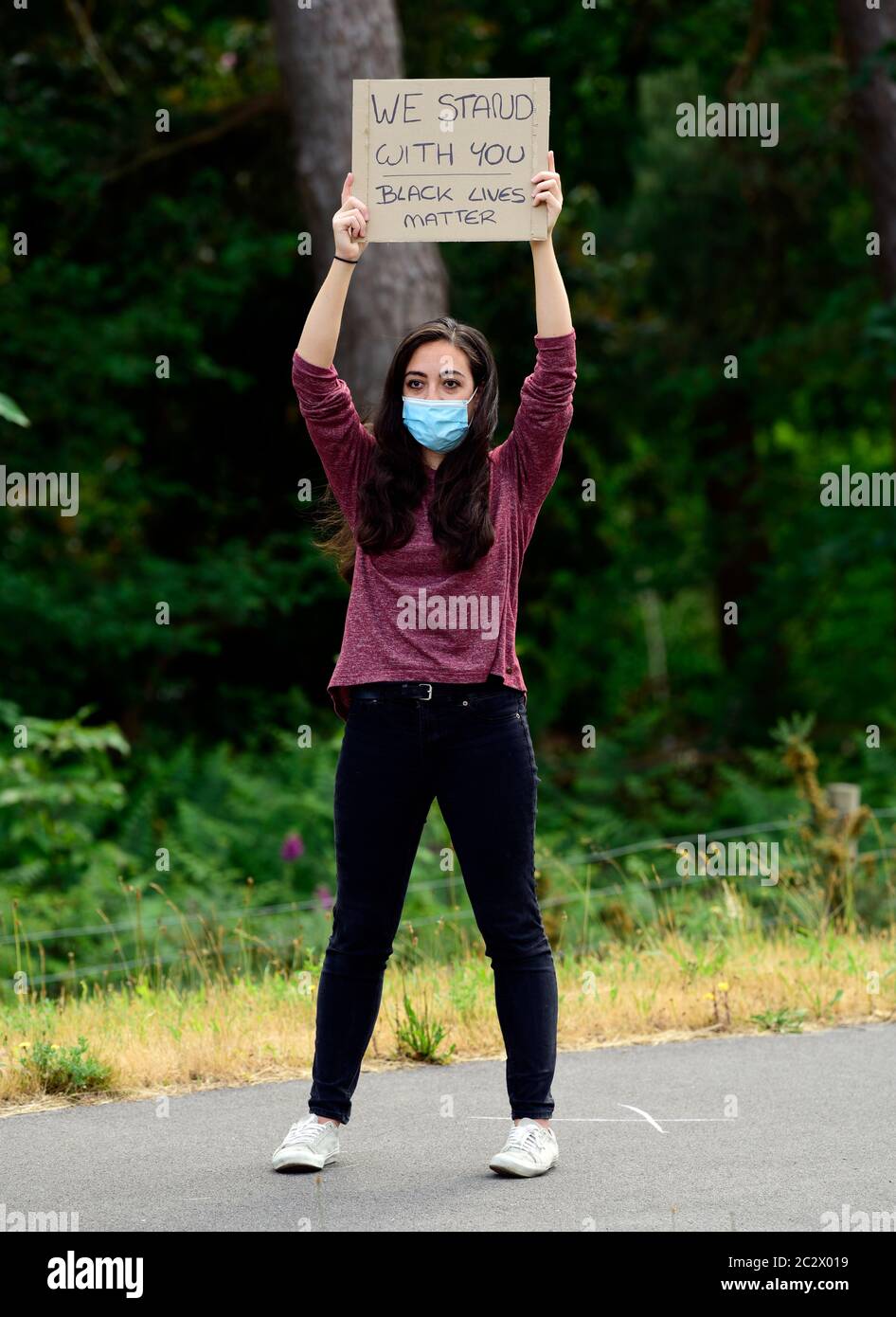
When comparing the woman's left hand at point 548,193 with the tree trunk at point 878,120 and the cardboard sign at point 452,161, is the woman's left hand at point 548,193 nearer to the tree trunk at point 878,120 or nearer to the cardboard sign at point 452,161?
the cardboard sign at point 452,161

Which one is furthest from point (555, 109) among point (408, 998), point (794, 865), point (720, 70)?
point (408, 998)

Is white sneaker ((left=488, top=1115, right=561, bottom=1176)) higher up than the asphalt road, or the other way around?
white sneaker ((left=488, top=1115, right=561, bottom=1176))

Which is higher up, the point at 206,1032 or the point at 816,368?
the point at 816,368

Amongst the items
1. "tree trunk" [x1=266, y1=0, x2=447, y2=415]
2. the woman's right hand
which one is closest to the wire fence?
the woman's right hand

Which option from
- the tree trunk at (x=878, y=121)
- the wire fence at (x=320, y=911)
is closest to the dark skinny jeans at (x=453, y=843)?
the wire fence at (x=320, y=911)

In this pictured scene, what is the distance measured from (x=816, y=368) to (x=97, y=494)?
686cm

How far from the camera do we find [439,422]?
14.1 feet

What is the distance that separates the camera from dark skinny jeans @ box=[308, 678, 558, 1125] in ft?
14.0

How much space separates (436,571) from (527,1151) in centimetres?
144

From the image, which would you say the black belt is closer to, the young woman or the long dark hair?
the young woman

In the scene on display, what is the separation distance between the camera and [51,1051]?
5.27 meters

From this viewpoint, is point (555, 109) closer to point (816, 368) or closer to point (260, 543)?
point (816, 368)

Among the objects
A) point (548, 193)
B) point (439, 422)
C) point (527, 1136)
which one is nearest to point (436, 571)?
point (439, 422)

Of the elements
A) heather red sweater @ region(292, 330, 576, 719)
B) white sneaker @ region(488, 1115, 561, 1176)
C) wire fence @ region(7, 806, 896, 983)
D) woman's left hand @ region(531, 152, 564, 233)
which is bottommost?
white sneaker @ region(488, 1115, 561, 1176)
